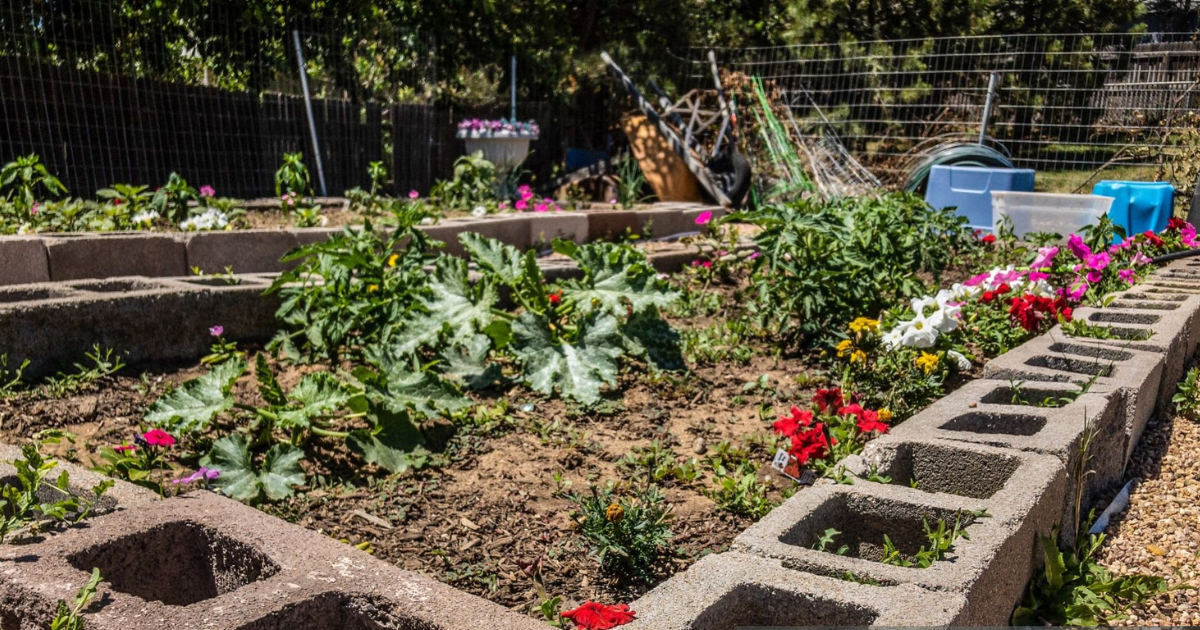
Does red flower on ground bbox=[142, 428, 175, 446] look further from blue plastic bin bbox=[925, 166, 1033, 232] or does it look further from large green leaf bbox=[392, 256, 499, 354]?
blue plastic bin bbox=[925, 166, 1033, 232]

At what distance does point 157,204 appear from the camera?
529 cm

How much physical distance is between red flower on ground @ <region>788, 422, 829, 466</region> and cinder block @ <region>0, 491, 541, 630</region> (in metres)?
1.41

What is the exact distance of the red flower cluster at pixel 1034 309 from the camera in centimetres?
346

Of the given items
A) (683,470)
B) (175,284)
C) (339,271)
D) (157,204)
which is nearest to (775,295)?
(683,470)

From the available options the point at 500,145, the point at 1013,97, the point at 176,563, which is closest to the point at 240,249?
the point at 176,563

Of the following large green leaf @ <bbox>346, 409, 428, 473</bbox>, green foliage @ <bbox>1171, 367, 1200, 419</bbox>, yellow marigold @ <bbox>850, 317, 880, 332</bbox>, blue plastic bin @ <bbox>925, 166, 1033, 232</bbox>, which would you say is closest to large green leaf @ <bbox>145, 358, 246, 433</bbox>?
large green leaf @ <bbox>346, 409, 428, 473</bbox>

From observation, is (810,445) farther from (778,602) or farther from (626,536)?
(778,602)

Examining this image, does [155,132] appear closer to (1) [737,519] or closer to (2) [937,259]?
(2) [937,259]

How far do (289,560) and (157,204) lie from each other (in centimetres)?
430

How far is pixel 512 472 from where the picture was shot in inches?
110

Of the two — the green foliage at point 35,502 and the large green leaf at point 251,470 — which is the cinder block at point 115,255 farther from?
the green foliage at point 35,502

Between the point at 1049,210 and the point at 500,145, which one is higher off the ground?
the point at 500,145

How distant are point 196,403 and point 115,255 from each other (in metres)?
1.96

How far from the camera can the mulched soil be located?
2.24 metres
